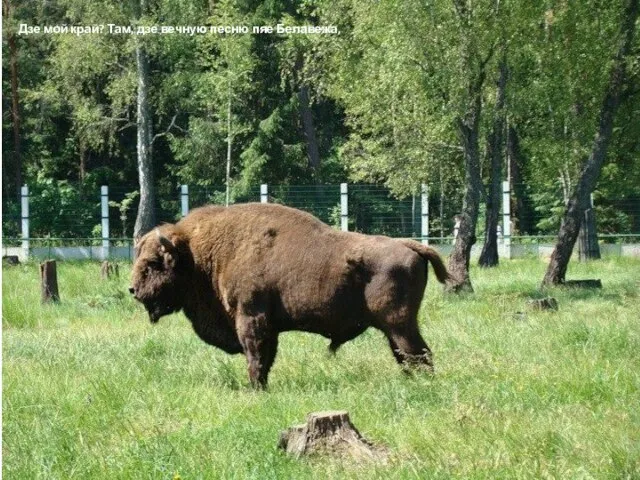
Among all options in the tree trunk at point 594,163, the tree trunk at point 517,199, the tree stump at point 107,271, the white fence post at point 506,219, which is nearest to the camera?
the tree trunk at point 594,163

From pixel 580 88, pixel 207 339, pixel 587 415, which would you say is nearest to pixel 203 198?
pixel 580 88

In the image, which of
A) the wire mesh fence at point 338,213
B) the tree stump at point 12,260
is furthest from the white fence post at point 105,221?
the tree stump at point 12,260

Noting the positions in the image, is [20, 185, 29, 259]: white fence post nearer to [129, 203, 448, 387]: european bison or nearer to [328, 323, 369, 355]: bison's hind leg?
[129, 203, 448, 387]: european bison

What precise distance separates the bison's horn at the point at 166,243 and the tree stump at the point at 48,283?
742 centimetres

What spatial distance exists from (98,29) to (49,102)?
29.7 ft

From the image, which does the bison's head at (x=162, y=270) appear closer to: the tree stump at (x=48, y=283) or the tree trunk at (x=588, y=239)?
the tree stump at (x=48, y=283)

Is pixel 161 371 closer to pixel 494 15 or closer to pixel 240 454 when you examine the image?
pixel 240 454

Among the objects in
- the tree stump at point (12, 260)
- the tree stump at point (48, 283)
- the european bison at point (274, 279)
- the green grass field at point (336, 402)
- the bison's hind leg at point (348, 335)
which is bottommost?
the tree stump at point (12, 260)

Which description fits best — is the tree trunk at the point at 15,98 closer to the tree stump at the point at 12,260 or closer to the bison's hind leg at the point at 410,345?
the tree stump at the point at 12,260

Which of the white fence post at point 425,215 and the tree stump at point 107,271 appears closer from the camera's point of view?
the tree stump at point 107,271

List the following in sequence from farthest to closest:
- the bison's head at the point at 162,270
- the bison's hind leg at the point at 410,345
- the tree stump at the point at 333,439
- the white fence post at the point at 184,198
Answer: the white fence post at the point at 184,198 < the bison's head at the point at 162,270 < the bison's hind leg at the point at 410,345 < the tree stump at the point at 333,439

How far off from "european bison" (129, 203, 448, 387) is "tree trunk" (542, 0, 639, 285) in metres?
10.8

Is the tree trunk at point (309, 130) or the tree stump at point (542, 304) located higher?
the tree trunk at point (309, 130)

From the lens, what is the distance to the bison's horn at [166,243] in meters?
10.6
